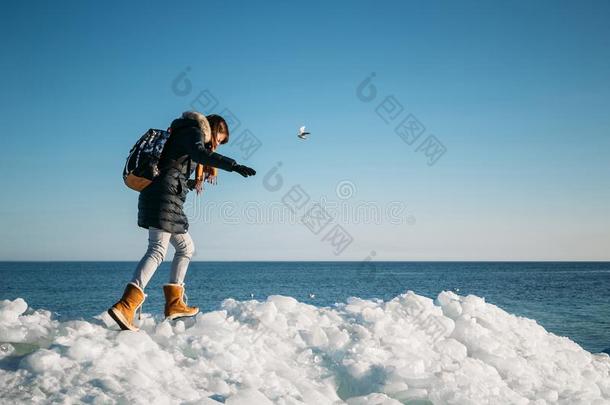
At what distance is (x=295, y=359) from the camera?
14.1ft

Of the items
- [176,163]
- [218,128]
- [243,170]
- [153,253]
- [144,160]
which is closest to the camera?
[243,170]

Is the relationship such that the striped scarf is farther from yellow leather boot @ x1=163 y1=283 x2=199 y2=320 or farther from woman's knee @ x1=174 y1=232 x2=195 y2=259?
yellow leather boot @ x1=163 y1=283 x2=199 y2=320

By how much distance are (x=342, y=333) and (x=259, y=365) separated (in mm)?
1038

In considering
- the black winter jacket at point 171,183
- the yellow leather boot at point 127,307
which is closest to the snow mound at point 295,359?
the yellow leather boot at point 127,307

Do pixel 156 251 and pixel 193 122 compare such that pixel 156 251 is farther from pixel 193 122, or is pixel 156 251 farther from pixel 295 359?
pixel 295 359

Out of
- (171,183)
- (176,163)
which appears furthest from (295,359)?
(176,163)

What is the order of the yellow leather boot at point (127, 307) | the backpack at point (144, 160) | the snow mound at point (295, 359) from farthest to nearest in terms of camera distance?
the backpack at point (144, 160), the yellow leather boot at point (127, 307), the snow mound at point (295, 359)

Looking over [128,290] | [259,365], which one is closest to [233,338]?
[259,365]

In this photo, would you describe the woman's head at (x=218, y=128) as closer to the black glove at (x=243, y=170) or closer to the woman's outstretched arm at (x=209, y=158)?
the woman's outstretched arm at (x=209, y=158)

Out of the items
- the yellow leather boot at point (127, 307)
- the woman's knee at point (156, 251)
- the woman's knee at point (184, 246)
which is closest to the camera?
the yellow leather boot at point (127, 307)

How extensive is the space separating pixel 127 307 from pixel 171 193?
102 cm

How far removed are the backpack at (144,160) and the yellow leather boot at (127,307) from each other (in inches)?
34.8

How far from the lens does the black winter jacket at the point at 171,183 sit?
4.18 metres

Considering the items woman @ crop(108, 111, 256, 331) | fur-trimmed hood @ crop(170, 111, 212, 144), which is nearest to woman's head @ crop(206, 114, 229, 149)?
woman @ crop(108, 111, 256, 331)
